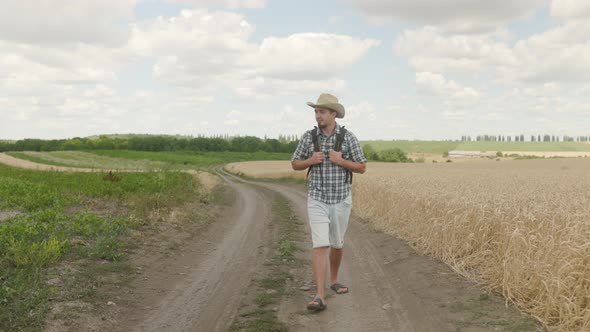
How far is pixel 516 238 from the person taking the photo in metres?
7.83

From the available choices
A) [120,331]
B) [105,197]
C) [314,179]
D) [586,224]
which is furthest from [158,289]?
[105,197]

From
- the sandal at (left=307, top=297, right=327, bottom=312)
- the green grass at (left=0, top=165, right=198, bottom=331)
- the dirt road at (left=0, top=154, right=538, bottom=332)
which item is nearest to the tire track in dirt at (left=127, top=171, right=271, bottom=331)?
the dirt road at (left=0, top=154, right=538, bottom=332)

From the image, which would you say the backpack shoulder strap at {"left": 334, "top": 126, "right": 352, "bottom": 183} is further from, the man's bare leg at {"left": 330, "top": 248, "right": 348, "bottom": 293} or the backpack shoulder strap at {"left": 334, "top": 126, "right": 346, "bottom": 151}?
the man's bare leg at {"left": 330, "top": 248, "right": 348, "bottom": 293}

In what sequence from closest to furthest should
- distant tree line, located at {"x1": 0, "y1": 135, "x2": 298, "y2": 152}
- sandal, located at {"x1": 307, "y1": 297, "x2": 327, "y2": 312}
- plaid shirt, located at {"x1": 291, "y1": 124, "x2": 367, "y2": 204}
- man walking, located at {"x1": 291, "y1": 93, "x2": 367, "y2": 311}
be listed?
1. sandal, located at {"x1": 307, "y1": 297, "x2": 327, "y2": 312}
2. man walking, located at {"x1": 291, "y1": 93, "x2": 367, "y2": 311}
3. plaid shirt, located at {"x1": 291, "y1": 124, "x2": 367, "y2": 204}
4. distant tree line, located at {"x1": 0, "y1": 135, "x2": 298, "y2": 152}

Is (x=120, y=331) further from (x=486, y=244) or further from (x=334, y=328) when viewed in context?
(x=486, y=244)

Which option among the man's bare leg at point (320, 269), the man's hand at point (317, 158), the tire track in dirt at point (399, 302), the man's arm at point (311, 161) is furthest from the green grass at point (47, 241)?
the man's hand at point (317, 158)

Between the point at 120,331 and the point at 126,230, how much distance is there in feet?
22.4

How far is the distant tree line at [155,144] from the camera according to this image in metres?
136

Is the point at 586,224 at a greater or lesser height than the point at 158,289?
greater

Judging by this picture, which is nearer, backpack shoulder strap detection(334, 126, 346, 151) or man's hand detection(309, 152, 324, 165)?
man's hand detection(309, 152, 324, 165)

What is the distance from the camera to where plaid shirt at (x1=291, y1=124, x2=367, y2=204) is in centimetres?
750

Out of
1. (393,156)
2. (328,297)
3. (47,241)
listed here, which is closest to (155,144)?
(393,156)

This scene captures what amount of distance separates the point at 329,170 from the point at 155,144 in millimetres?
140572

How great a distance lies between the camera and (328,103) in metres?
7.37
